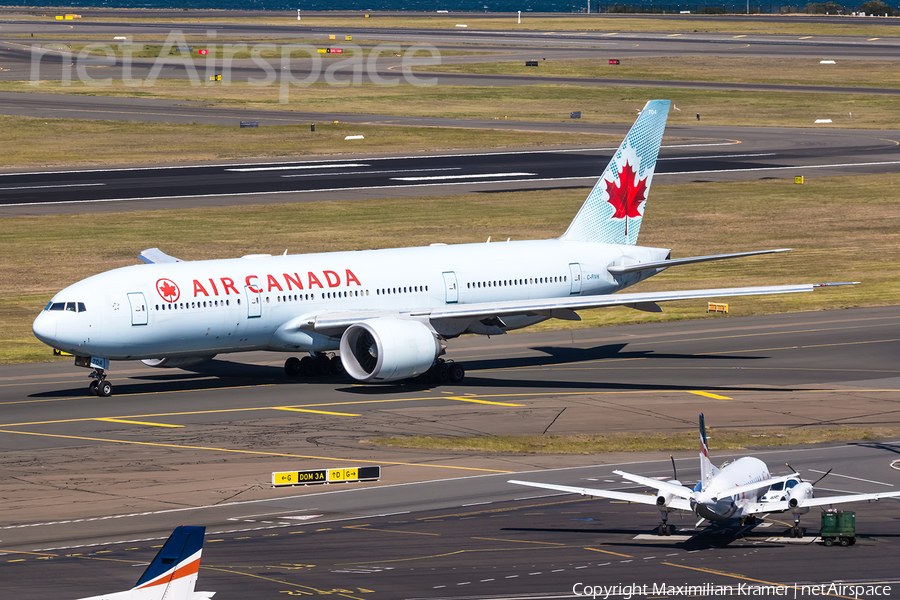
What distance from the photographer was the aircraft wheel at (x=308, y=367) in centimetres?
5694

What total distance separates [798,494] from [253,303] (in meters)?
26.1

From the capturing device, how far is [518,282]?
5900 centimetres

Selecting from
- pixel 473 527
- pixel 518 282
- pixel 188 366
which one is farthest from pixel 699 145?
pixel 473 527

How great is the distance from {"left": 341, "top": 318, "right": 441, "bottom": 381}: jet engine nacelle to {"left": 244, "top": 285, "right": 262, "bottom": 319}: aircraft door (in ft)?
11.5

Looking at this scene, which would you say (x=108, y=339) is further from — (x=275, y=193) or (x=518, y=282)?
(x=275, y=193)

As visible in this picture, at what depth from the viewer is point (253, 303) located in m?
52.8

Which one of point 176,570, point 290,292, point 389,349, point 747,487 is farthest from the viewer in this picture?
point 290,292

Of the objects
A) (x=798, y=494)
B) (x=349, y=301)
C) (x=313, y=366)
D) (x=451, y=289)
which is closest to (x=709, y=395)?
(x=451, y=289)

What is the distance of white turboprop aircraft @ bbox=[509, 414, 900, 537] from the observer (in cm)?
3136

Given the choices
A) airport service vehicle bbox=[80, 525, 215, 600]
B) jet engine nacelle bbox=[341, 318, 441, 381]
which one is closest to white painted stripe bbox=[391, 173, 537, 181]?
jet engine nacelle bbox=[341, 318, 441, 381]

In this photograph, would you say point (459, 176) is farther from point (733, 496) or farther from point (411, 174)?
point (733, 496)

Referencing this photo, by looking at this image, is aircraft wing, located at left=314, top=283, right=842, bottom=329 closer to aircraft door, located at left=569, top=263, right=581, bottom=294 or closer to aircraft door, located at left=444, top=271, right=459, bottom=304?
aircraft door, located at left=444, top=271, right=459, bottom=304

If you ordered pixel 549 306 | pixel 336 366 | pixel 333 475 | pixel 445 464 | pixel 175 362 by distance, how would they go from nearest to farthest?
pixel 333 475, pixel 445 464, pixel 175 362, pixel 549 306, pixel 336 366

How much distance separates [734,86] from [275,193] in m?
92.1
